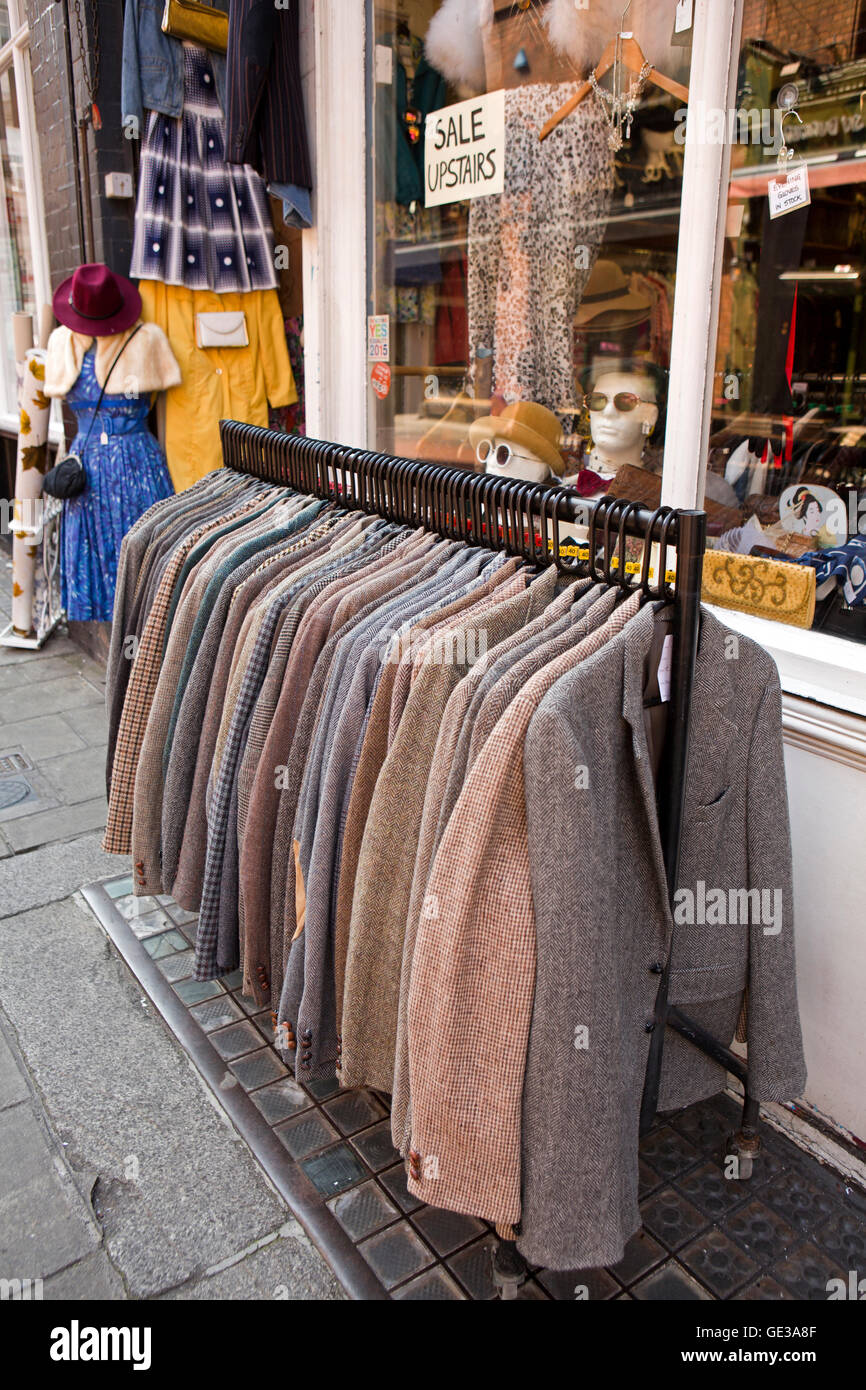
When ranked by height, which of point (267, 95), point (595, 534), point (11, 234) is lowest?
point (595, 534)

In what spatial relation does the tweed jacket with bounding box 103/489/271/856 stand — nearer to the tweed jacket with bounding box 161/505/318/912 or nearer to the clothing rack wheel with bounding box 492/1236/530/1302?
the tweed jacket with bounding box 161/505/318/912

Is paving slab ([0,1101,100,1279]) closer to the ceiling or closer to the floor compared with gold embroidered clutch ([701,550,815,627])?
closer to the floor

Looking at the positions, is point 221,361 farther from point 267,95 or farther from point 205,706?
point 205,706

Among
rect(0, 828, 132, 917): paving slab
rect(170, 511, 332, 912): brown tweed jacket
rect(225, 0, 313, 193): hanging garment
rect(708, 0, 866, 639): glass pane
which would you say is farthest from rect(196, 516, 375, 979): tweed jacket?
rect(225, 0, 313, 193): hanging garment

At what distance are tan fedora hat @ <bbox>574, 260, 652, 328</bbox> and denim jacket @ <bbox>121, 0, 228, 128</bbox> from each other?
80.4 inches

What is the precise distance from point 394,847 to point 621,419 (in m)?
1.67

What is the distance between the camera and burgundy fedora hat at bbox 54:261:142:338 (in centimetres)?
396

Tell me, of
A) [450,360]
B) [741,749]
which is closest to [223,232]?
[450,360]

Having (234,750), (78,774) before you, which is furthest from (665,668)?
(78,774)

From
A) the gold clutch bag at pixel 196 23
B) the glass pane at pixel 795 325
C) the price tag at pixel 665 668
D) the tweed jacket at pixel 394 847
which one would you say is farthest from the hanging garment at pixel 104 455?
the price tag at pixel 665 668

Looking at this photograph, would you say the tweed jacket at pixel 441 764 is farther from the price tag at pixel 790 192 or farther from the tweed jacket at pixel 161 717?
the price tag at pixel 790 192

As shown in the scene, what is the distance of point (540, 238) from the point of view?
3037 mm

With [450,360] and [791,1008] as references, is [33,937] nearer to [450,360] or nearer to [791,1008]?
[791,1008]
